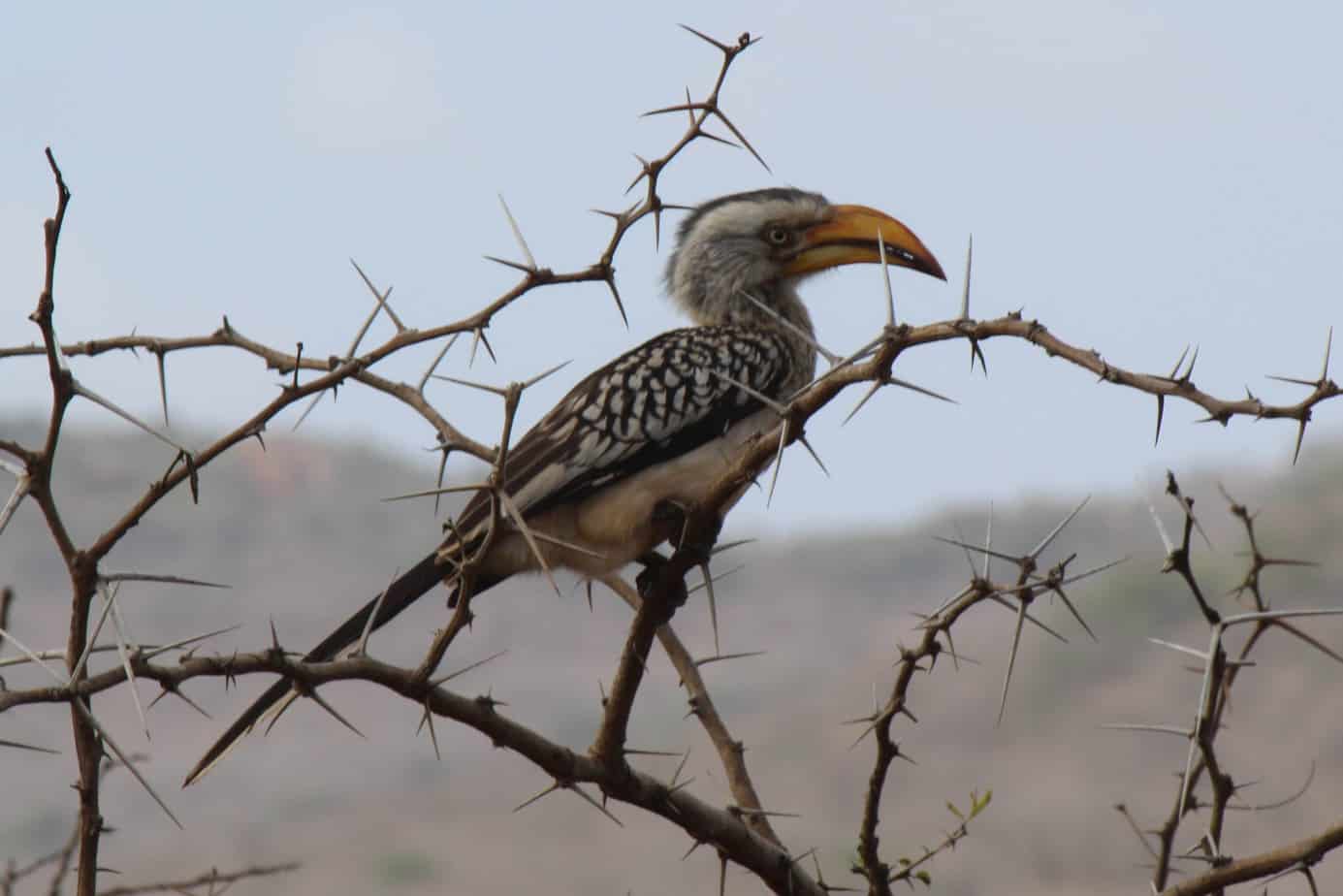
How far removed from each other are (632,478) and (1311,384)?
2095 mm

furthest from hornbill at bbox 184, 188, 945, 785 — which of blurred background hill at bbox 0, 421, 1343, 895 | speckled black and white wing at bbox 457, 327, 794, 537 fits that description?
A: blurred background hill at bbox 0, 421, 1343, 895

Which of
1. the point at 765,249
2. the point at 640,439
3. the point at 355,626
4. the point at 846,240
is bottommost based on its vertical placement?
the point at 355,626

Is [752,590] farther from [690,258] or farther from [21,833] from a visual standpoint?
[690,258]

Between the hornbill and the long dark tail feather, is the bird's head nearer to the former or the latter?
the hornbill

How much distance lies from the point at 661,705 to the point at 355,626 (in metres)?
30.3

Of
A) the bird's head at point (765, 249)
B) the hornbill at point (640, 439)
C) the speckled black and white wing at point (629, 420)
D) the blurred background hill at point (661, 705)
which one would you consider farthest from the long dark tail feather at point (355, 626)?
the blurred background hill at point (661, 705)

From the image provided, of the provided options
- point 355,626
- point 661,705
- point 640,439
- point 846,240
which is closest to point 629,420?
point 640,439

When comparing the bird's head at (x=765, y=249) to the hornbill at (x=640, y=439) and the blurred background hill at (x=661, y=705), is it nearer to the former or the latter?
the hornbill at (x=640, y=439)

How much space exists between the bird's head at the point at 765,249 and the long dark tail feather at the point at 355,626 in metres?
1.47

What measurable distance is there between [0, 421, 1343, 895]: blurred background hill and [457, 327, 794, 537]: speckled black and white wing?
8.14 meters

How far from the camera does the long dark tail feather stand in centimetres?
264

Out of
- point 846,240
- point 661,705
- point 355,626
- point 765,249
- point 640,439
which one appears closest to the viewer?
point 355,626

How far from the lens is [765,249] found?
4852mm

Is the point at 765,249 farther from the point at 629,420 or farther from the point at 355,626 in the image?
the point at 355,626
